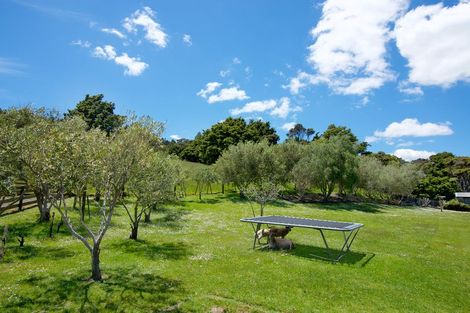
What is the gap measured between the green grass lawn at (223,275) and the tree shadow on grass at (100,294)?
0.05 m

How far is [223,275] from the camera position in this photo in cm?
1878

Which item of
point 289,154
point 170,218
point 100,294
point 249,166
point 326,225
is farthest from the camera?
point 289,154

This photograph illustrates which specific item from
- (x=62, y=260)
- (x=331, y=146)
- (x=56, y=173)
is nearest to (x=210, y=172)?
(x=331, y=146)

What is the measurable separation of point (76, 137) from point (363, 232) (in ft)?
107

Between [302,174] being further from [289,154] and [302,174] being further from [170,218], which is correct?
[170,218]

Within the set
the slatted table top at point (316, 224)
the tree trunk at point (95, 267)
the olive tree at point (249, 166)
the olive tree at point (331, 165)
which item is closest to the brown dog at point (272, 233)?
the slatted table top at point (316, 224)

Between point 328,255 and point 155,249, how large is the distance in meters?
13.6

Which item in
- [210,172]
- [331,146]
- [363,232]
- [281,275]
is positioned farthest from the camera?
[331,146]

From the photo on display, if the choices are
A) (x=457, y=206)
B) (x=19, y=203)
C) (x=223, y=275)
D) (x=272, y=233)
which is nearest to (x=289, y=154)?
(x=457, y=206)

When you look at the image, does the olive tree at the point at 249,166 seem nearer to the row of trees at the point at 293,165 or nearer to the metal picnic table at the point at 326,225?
the row of trees at the point at 293,165

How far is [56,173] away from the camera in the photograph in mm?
16938

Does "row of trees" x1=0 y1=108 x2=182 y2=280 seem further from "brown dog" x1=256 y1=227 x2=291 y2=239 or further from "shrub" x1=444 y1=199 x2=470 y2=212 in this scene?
"shrub" x1=444 y1=199 x2=470 y2=212

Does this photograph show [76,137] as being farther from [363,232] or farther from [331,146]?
[331,146]

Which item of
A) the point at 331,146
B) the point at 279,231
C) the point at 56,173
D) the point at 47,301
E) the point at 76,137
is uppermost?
the point at 331,146
